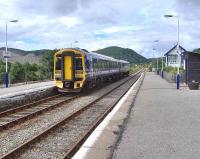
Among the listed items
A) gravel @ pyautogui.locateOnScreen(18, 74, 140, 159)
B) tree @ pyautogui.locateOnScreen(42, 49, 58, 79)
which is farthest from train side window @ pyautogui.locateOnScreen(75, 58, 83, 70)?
tree @ pyautogui.locateOnScreen(42, 49, 58, 79)

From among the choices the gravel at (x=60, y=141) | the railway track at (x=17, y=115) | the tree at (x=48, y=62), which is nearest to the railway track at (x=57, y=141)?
the gravel at (x=60, y=141)

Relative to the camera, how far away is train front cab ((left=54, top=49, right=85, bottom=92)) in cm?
2827

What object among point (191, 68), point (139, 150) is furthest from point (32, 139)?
point (191, 68)

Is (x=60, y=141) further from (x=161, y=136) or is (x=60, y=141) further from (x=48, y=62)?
(x=48, y=62)

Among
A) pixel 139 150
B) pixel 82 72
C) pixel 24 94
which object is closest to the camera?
pixel 139 150

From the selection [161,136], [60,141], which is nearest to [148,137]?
[161,136]

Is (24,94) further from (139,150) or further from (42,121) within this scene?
(139,150)

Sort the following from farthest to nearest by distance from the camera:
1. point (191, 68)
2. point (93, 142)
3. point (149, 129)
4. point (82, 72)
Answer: point (191, 68) < point (82, 72) < point (149, 129) < point (93, 142)

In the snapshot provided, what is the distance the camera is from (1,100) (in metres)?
20.4

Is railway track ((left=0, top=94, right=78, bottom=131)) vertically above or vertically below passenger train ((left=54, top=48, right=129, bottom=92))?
below

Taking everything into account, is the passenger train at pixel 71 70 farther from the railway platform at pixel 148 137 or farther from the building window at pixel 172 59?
the building window at pixel 172 59

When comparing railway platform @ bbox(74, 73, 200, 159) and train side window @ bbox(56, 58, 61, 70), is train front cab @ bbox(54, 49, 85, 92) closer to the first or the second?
train side window @ bbox(56, 58, 61, 70)

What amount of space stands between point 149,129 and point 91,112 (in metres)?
5.86

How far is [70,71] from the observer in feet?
93.2
